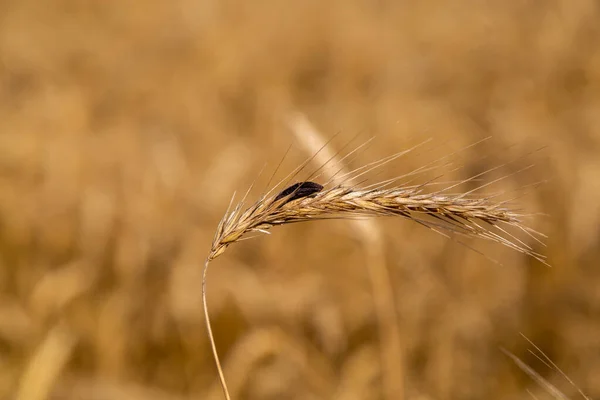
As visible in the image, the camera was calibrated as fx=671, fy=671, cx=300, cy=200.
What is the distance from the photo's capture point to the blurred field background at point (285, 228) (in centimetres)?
247

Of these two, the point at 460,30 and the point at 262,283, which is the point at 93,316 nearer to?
the point at 262,283

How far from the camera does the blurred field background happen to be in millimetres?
2471

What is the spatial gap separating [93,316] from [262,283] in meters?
0.74

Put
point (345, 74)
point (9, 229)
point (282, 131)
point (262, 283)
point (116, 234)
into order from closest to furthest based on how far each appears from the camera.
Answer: point (262, 283) → point (116, 234) → point (9, 229) → point (282, 131) → point (345, 74)

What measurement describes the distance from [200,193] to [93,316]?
94 cm

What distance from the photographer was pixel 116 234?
3.41 metres

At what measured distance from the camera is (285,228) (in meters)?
3.65

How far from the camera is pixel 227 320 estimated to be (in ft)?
10.1

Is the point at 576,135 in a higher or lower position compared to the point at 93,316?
lower

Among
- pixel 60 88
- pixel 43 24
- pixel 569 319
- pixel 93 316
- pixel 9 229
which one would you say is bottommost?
pixel 569 319

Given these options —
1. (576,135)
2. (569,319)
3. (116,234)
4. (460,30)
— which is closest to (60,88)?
(116,234)

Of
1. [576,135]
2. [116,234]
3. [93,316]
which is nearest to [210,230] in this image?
[116,234]

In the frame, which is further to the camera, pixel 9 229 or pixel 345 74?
pixel 345 74

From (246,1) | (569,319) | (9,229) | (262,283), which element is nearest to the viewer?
(569,319)
